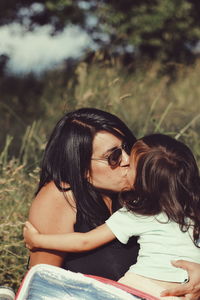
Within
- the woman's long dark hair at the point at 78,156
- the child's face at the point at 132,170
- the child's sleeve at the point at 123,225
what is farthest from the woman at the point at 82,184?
the child's sleeve at the point at 123,225

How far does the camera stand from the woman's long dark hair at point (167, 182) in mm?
2742

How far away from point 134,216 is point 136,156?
0.85 ft

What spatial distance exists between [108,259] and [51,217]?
0.34 metres

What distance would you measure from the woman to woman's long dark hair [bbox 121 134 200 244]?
10.3 inches

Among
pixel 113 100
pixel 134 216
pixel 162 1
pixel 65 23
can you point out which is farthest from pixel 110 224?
pixel 162 1

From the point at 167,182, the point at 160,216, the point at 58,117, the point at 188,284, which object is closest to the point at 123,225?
the point at 160,216

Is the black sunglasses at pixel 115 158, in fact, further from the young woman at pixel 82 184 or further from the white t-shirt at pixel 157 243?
the white t-shirt at pixel 157 243

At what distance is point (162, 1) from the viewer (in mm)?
12031

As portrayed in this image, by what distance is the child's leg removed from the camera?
2.70 meters

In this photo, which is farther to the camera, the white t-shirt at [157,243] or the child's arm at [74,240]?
the child's arm at [74,240]

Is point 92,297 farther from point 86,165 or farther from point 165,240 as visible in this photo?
point 86,165

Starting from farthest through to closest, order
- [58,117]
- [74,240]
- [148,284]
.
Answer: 1. [58,117]
2. [74,240]
3. [148,284]

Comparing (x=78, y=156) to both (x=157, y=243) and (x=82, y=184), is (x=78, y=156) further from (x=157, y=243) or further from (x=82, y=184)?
(x=157, y=243)

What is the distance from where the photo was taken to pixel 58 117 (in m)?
7.12
